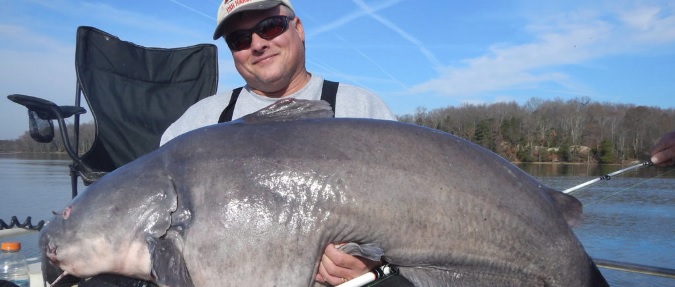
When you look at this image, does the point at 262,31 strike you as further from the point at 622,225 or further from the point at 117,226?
the point at 622,225

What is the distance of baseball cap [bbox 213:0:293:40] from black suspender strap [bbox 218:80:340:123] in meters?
0.51

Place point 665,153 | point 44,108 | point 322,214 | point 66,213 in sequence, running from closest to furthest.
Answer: point 322,214 < point 66,213 < point 665,153 < point 44,108

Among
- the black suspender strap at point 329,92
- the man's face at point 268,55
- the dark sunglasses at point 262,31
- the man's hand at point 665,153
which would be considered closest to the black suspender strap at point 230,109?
the man's face at point 268,55

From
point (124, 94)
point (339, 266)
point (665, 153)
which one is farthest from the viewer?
point (124, 94)

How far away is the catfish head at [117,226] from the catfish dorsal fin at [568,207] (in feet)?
5.77

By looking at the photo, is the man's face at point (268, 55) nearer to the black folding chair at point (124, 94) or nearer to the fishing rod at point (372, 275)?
the fishing rod at point (372, 275)

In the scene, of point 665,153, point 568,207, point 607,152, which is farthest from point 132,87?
point 607,152

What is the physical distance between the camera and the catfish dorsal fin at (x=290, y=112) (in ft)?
8.19

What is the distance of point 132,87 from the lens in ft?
17.7

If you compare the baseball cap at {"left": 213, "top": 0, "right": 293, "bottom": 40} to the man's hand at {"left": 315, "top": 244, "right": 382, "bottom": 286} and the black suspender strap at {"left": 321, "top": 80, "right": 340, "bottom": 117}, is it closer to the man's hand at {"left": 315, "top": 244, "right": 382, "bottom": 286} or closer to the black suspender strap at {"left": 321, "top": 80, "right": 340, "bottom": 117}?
the black suspender strap at {"left": 321, "top": 80, "right": 340, "bottom": 117}

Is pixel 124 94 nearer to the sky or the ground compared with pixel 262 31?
nearer to the ground

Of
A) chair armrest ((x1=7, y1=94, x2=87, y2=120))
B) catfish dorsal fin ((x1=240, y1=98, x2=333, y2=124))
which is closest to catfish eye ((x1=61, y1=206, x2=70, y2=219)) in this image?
catfish dorsal fin ((x1=240, y1=98, x2=333, y2=124))

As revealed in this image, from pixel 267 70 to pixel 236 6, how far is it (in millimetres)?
→ 450

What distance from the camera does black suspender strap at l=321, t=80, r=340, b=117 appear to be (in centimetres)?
350
